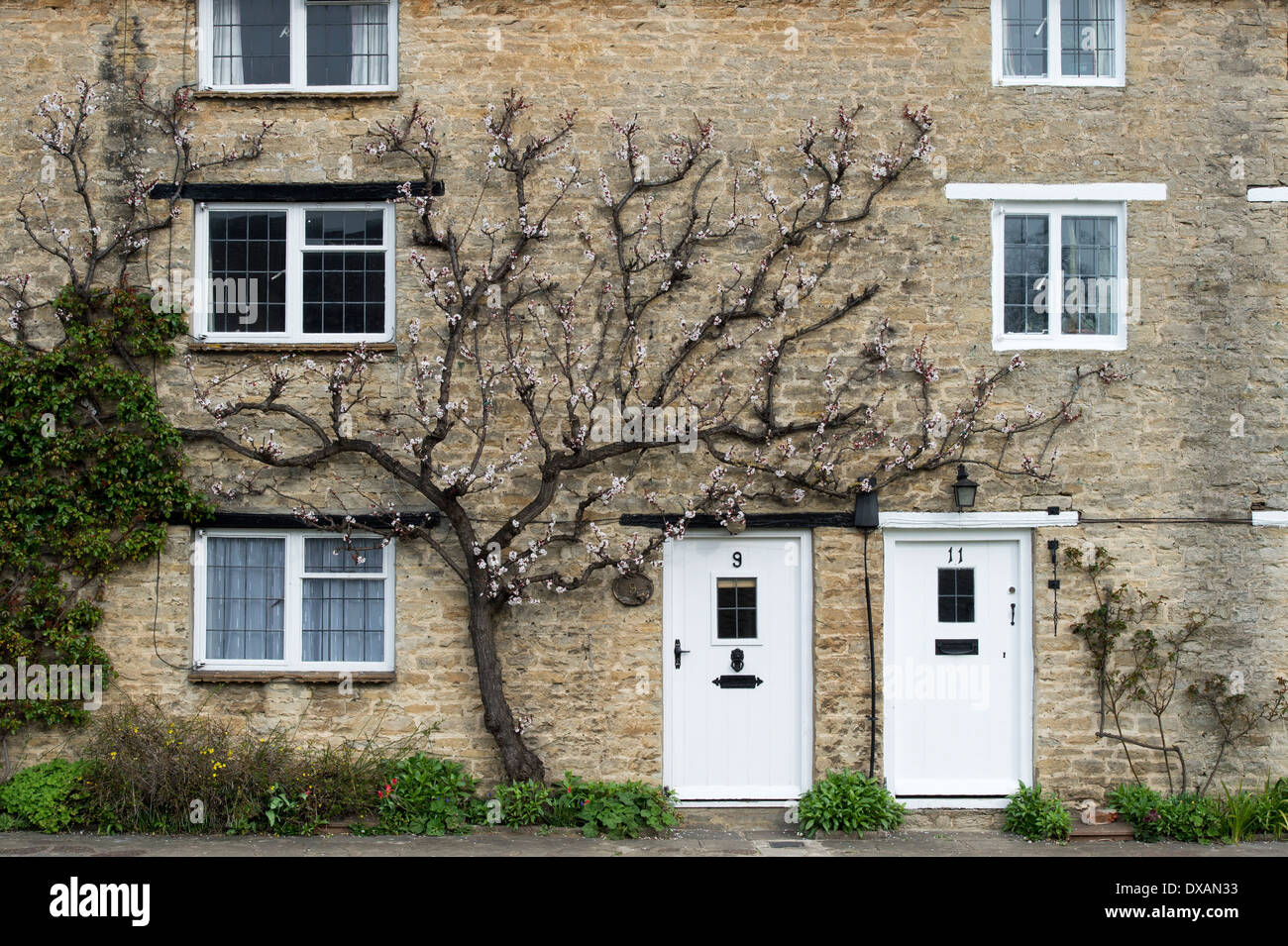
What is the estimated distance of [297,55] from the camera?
1090 centimetres

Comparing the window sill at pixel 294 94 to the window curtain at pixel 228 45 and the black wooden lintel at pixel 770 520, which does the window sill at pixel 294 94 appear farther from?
the black wooden lintel at pixel 770 520

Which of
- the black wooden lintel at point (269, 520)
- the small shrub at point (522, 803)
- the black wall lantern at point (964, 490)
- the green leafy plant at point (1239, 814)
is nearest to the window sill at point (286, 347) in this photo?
the black wooden lintel at point (269, 520)

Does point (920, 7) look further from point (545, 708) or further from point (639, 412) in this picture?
point (545, 708)

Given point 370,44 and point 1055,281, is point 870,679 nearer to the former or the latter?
point 1055,281

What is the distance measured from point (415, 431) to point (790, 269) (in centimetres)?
346

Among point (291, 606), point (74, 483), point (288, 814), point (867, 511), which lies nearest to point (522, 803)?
point (288, 814)

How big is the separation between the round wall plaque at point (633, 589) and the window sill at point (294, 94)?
455cm

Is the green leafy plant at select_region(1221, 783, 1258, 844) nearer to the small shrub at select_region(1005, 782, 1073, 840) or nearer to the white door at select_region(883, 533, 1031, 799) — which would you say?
the small shrub at select_region(1005, 782, 1073, 840)

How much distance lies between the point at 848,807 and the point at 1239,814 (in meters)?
3.11

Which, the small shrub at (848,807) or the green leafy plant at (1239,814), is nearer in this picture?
the green leafy plant at (1239,814)

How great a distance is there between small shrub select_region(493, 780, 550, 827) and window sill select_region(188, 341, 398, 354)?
3.79 meters

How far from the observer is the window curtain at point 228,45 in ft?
35.8

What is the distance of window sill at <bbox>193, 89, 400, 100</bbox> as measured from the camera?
10.7 meters

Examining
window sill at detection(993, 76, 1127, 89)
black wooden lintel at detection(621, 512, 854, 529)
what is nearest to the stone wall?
window sill at detection(993, 76, 1127, 89)
